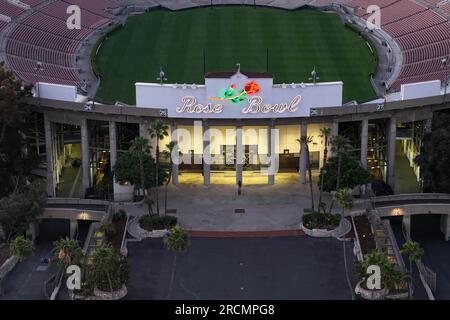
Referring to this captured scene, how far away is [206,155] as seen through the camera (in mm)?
76312

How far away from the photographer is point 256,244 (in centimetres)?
6544

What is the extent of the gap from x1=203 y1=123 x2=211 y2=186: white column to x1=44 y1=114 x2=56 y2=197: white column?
51.4ft

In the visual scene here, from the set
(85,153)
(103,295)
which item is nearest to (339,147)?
(103,295)

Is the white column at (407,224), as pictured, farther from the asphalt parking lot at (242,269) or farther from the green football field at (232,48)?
the green football field at (232,48)

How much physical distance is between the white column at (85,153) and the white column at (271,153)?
17907 millimetres

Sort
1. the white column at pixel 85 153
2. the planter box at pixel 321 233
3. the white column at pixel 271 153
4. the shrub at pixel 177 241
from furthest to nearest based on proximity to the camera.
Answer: the white column at pixel 85 153, the white column at pixel 271 153, the planter box at pixel 321 233, the shrub at pixel 177 241

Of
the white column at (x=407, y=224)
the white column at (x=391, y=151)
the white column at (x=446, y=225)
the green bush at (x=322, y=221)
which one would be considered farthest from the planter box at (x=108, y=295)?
the white column at (x=391, y=151)

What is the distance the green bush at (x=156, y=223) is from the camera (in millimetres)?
67250

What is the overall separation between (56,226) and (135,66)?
92.6 feet

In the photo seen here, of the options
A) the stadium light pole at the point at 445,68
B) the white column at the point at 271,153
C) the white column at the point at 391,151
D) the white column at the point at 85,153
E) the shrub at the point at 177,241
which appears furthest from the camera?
the white column at the point at 391,151

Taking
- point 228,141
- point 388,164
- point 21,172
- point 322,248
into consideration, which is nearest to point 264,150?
point 228,141

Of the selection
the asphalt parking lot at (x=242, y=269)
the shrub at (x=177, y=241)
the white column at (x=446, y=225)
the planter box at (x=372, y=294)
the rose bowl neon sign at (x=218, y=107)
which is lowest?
the planter box at (x=372, y=294)

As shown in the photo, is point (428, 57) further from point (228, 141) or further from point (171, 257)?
point (171, 257)

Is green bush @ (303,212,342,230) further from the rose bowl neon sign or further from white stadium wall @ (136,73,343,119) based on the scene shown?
the rose bowl neon sign
